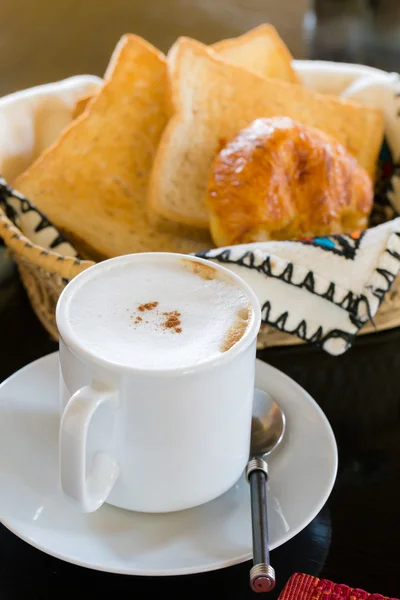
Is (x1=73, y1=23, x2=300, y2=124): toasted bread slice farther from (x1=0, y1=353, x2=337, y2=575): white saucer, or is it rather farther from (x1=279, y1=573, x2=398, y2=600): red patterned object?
(x1=279, y1=573, x2=398, y2=600): red patterned object

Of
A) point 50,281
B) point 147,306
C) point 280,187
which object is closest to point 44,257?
point 50,281

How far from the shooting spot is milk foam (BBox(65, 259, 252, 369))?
496mm

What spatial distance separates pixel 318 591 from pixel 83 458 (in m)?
0.21

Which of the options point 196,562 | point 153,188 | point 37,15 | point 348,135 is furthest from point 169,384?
point 37,15

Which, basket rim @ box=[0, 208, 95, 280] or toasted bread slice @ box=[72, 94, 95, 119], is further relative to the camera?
toasted bread slice @ box=[72, 94, 95, 119]

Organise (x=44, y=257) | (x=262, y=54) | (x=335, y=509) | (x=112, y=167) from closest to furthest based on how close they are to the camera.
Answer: (x=335, y=509)
(x=44, y=257)
(x=112, y=167)
(x=262, y=54)

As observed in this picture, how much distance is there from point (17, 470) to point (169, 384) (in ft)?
0.61

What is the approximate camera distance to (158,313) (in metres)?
0.54

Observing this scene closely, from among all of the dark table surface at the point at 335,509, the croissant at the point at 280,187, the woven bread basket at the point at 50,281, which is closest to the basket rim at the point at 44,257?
the woven bread basket at the point at 50,281

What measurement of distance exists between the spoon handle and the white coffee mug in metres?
0.02

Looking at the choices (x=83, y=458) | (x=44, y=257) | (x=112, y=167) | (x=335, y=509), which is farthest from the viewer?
(x=112, y=167)

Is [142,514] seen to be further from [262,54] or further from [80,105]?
[262,54]

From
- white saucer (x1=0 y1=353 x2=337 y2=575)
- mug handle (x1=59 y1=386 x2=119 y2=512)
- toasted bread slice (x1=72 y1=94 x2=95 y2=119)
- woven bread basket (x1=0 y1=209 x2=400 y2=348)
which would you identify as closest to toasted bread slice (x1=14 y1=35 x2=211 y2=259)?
toasted bread slice (x1=72 y1=94 x2=95 y2=119)

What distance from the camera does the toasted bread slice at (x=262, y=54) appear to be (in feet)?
4.02
